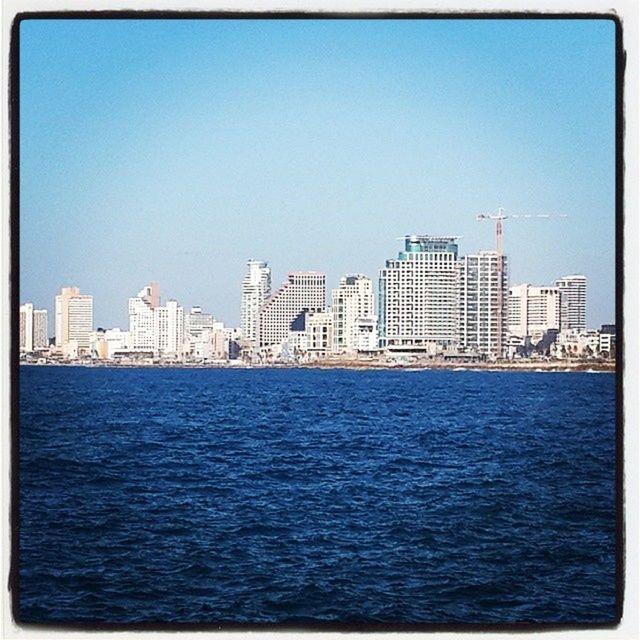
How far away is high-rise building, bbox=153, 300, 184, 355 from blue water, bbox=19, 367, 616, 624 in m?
11.0

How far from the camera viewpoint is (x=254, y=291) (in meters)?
50.3

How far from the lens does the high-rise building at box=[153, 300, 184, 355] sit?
156 feet

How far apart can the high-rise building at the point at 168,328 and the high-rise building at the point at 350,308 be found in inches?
313

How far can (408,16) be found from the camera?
229 centimetres

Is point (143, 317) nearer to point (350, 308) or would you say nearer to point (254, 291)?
point (254, 291)

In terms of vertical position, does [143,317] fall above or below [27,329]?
above

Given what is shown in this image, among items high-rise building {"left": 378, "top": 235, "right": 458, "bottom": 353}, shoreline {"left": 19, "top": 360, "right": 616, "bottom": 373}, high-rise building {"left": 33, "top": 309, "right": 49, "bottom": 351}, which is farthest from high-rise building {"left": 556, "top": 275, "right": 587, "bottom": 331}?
high-rise building {"left": 33, "top": 309, "right": 49, "bottom": 351}

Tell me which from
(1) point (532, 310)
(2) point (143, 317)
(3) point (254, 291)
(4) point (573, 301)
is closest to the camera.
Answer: (4) point (573, 301)

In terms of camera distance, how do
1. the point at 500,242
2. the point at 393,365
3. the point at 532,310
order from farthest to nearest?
the point at 393,365 < the point at 500,242 < the point at 532,310

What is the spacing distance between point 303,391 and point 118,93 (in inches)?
623

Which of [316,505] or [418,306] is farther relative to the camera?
[418,306]

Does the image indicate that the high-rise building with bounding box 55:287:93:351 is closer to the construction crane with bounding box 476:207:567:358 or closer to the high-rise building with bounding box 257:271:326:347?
the high-rise building with bounding box 257:271:326:347

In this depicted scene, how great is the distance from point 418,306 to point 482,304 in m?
3.36

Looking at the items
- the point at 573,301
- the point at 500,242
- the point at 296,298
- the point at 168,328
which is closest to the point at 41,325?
the point at 168,328
